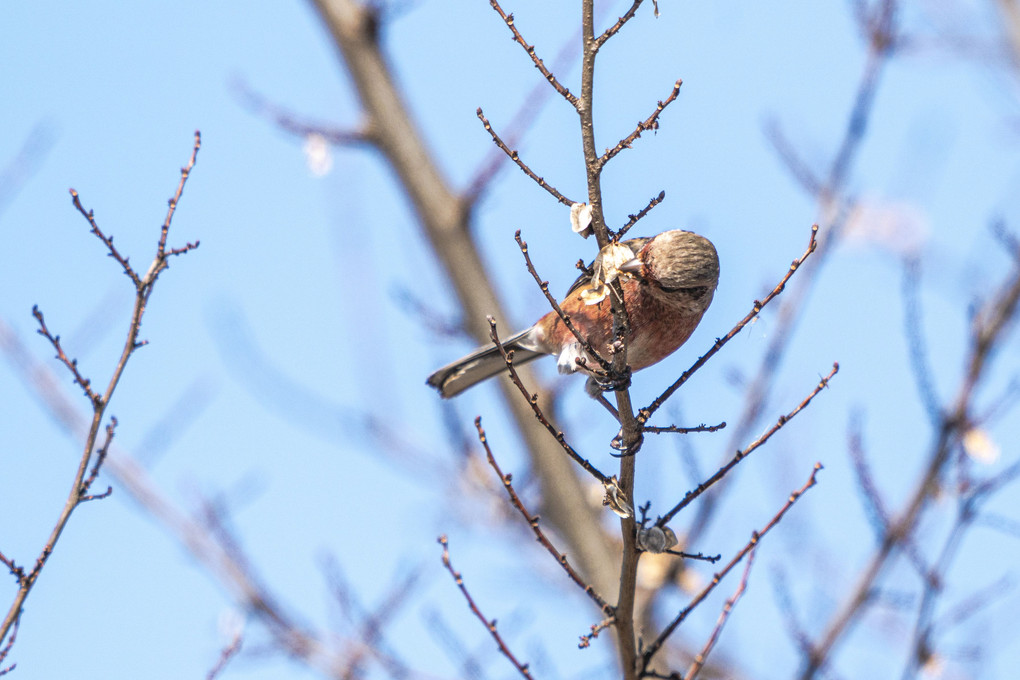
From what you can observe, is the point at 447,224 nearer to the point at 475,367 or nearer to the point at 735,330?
the point at 475,367

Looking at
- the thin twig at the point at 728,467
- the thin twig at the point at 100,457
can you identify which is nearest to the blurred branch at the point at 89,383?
the thin twig at the point at 100,457

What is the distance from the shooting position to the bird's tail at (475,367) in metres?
4.87

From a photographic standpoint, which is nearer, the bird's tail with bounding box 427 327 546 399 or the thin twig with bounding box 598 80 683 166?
the thin twig with bounding box 598 80 683 166

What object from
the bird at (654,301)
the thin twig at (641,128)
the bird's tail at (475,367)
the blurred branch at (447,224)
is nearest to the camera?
the thin twig at (641,128)

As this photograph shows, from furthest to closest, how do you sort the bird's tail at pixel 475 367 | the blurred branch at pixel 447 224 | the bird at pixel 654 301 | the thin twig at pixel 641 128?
the blurred branch at pixel 447 224 < the bird's tail at pixel 475 367 < the bird at pixel 654 301 < the thin twig at pixel 641 128

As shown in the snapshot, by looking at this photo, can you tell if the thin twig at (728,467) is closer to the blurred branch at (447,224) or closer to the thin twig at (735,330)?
the thin twig at (735,330)

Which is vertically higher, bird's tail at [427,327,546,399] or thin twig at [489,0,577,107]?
bird's tail at [427,327,546,399]

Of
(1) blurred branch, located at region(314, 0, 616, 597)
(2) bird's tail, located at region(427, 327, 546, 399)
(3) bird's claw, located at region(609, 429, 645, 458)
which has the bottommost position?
(3) bird's claw, located at region(609, 429, 645, 458)

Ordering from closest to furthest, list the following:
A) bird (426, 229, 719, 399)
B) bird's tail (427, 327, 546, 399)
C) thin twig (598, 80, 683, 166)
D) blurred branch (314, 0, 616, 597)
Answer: thin twig (598, 80, 683, 166), bird (426, 229, 719, 399), bird's tail (427, 327, 546, 399), blurred branch (314, 0, 616, 597)

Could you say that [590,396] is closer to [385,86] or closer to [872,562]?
[872,562]

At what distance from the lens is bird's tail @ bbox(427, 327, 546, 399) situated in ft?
16.0

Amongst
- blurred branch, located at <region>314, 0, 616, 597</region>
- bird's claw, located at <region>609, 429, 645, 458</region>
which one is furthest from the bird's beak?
blurred branch, located at <region>314, 0, 616, 597</region>

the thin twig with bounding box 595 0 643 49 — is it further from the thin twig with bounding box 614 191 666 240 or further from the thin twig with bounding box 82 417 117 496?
the thin twig with bounding box 82 417 117 496

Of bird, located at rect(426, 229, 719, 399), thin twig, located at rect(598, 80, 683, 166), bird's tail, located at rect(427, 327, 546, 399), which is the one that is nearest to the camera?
thin twig, located at rect(598, 80, 683, 166)
